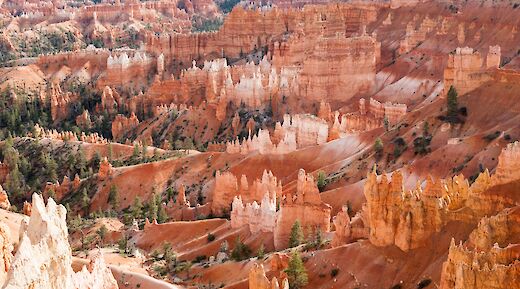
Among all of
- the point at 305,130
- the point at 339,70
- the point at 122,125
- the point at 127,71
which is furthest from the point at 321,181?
the point at 127,71

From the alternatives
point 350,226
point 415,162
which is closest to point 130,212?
point 415,162

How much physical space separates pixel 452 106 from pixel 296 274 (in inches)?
1156

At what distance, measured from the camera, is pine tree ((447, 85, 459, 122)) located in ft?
202

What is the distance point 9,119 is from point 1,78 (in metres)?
22.3

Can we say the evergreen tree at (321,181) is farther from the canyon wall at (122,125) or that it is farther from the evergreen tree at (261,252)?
the canyon wall at (122,125)

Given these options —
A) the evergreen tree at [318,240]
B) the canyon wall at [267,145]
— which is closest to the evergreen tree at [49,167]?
the canyon wall at [267,145]

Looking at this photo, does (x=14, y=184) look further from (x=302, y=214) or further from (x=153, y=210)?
(x=302, y=214)

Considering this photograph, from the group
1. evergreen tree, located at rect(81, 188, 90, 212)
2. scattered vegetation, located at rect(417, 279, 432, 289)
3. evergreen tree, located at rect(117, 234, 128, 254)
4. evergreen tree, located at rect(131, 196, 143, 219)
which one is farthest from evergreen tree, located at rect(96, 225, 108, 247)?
scattered vegetation, located at rect(417, 279, 432, 289)

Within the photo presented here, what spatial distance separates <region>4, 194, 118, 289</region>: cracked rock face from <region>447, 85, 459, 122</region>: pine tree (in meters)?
40.9

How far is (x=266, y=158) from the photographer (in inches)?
2886

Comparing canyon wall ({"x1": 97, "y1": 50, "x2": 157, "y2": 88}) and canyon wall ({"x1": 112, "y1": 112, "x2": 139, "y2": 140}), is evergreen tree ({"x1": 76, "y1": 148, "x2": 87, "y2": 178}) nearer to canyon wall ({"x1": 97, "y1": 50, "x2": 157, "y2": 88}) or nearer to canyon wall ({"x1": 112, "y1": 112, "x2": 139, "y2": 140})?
canyon wall ({"x1": 112, "y1": 112, "x2": 139, "y2": 140})

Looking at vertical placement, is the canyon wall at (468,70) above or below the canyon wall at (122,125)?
above

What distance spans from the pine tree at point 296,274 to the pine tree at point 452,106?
28.4 metres

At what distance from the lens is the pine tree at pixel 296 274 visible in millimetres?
38062
